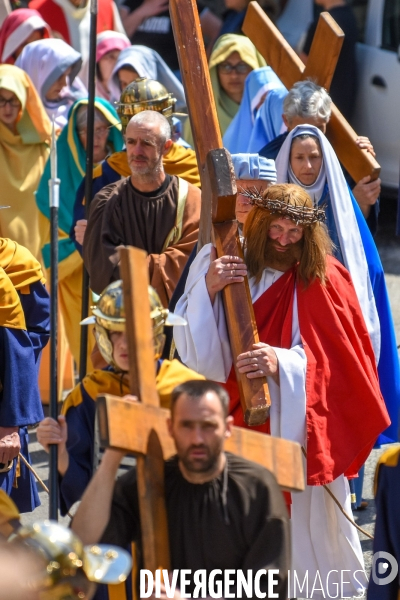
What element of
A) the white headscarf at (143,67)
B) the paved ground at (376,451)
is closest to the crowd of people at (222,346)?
the paved ground at (376,451)

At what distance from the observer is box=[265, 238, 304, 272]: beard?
513 centimetres

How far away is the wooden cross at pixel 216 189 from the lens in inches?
189

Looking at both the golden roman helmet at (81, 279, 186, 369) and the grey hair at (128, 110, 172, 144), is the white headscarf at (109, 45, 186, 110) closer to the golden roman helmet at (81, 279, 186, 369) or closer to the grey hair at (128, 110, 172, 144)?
the grey hair at (128, 110, 172, 144)

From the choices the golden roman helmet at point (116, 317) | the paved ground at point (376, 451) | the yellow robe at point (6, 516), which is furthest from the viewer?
the paved ground at point (376, 451)

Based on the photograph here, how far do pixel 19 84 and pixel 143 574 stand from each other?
17.7 ft

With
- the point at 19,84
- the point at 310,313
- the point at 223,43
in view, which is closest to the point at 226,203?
the point at 310,313

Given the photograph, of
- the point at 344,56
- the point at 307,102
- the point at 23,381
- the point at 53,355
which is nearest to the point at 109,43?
the point at 344,56

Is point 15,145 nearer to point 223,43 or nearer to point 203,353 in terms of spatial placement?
point 223,43

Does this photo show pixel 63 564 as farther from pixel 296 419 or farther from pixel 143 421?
pixel 296 419

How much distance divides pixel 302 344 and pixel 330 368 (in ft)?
0.46

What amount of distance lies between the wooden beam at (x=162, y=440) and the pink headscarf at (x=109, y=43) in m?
6.91

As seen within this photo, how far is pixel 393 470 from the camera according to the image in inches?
163

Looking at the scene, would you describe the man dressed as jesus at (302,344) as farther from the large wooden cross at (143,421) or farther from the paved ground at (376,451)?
the large wooden cross at (143,421)

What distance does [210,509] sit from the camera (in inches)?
145
